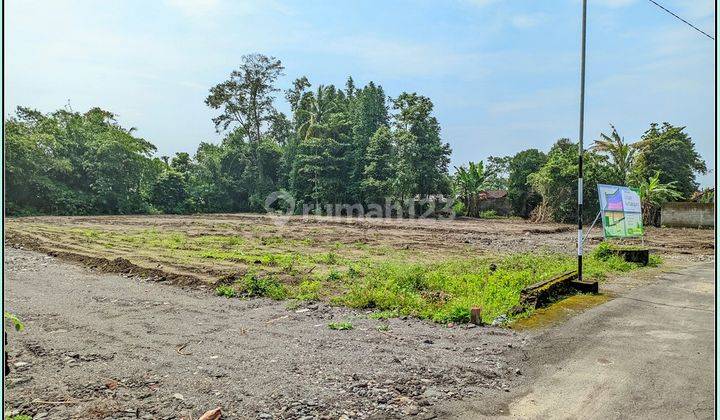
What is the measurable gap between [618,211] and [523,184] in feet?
91.6

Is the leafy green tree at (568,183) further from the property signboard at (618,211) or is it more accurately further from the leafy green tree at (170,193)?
the leafy green tree at (170,193)

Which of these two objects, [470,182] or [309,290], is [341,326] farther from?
[470,182]

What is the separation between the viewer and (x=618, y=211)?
43.7 feet

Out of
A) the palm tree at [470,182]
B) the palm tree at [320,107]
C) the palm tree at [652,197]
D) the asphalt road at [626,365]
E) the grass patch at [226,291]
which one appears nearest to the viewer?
the asphalt road at [626,365]

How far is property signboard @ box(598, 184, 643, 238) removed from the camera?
1298cm

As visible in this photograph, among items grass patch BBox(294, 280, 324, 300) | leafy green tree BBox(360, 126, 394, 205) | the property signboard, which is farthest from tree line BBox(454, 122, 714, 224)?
grass patch BBox(294, 280, 324, 300)

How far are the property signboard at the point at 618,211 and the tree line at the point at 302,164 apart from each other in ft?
54.3

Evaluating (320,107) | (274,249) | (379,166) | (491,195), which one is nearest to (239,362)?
(274,249)

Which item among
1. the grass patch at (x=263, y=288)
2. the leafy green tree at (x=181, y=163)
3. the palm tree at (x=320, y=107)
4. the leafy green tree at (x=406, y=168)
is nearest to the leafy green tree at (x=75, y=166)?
the leafy green tree at (x=181, y=163)

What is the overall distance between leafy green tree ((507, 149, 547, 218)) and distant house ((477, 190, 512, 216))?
0.90 metres

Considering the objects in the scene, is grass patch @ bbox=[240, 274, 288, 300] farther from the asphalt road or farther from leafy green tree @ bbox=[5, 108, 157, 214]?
leafy green tree @ bbox=[5, 108, 157, 214]

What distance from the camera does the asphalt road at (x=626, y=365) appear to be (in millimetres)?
3645

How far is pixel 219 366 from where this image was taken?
181 inches

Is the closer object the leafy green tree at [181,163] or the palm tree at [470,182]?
the palm tree at [470,182]
